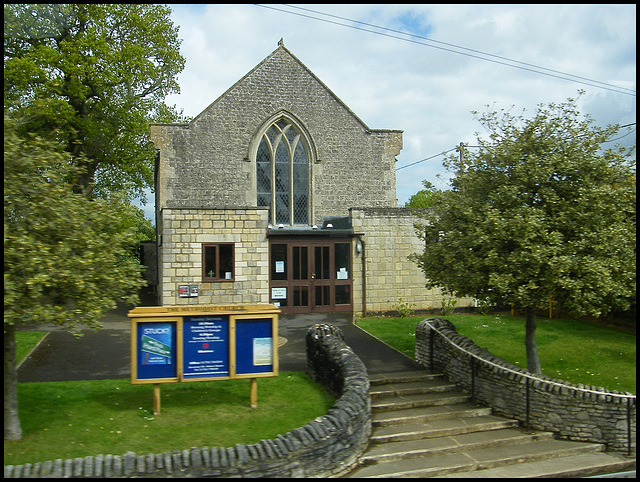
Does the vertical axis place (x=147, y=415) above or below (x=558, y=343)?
below

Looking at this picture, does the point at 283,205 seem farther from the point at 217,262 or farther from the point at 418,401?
the point at 418,401

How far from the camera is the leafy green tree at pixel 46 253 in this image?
7.01 metres

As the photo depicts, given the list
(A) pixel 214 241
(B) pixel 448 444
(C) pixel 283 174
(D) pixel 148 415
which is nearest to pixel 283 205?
(C) pixel 283 174

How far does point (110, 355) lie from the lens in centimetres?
1260

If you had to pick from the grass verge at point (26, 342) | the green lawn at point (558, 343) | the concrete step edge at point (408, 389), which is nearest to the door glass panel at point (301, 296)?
the green lawn at point (558, 343)

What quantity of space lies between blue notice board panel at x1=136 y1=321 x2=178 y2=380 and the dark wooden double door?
9.74 metres

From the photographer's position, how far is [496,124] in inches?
436

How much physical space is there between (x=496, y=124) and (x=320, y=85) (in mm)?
13252

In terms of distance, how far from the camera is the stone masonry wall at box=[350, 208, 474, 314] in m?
18.8

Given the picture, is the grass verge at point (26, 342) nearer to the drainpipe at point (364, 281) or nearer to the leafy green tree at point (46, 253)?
the leafy green tree at point (46, 253)

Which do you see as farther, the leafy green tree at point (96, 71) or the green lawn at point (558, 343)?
the leafy green tree at point (96, 71)

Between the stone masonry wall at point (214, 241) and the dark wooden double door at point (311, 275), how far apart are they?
21.4 inches

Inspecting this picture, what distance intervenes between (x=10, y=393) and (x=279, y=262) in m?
11.4

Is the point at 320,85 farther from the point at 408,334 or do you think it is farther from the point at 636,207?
the point at 636,207
